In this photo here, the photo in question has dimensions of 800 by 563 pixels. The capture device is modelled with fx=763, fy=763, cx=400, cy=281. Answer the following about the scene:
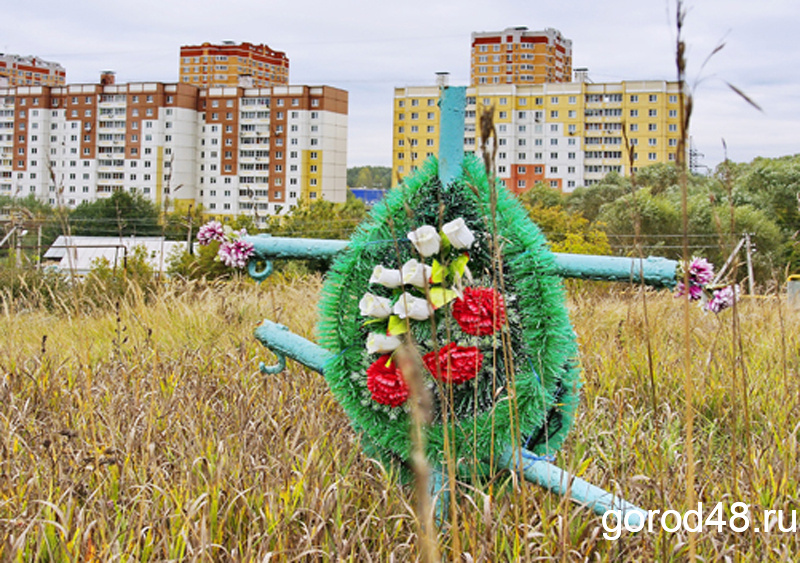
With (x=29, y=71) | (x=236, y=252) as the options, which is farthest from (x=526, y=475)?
(x=29, y=71)

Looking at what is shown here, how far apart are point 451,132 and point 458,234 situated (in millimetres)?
370

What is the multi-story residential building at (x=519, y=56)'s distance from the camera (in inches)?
3204

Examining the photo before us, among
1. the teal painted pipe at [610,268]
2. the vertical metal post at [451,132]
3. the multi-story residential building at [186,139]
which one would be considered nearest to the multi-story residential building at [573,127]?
the multi-story residential building at [186,139]

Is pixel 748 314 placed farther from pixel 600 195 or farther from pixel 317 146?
pixel 317 146

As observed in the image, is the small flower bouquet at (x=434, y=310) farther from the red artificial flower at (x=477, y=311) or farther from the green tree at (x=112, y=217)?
the green tree at (x=112, y=217)

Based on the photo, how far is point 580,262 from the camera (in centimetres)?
215

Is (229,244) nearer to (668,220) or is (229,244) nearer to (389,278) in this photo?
(389,278)

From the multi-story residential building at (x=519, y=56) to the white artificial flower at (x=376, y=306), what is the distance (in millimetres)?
81834

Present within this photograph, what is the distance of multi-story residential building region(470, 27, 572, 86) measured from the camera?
81.4m

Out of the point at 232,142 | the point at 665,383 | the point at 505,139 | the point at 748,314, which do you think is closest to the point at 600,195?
the point at 748,314

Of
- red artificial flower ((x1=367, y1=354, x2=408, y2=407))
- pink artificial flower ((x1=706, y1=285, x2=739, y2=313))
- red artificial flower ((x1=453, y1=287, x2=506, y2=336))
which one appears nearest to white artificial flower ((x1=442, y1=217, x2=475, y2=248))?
red artificial flower ((x1=453, y1=287, x2=506, y2=336))

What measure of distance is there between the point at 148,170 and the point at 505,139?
33.2 m

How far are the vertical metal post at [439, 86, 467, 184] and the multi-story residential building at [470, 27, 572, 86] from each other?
81.5 m

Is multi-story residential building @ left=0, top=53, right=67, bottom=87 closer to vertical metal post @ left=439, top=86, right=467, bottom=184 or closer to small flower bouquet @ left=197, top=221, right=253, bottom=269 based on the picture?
small flower bouquet @ left=197, top=221, right=253, bottom=269
